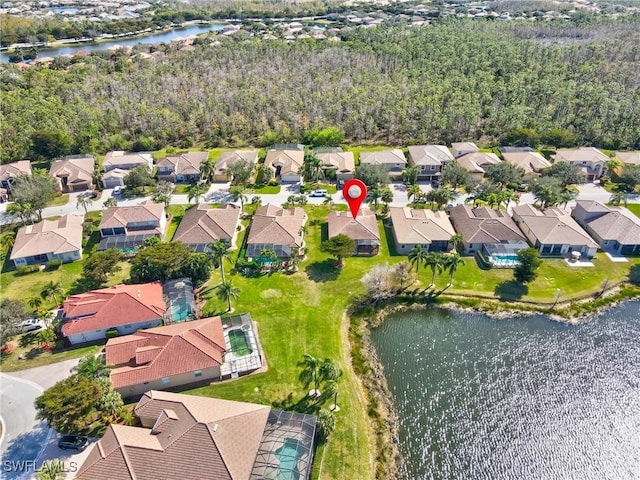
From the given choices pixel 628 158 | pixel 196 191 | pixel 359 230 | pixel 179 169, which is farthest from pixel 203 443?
pixel 628 158

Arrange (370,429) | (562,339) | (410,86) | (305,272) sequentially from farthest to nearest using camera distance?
(410,86), (305,272), (562,339), (370,429)

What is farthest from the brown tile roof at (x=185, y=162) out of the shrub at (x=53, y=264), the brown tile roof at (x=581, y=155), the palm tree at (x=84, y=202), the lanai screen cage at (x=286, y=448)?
the brown tile roof at (x=581, y=155)

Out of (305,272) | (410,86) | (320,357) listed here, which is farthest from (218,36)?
(320,357)

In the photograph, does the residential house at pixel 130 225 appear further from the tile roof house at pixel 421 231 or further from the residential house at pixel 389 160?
the residential house at pixel 389 160

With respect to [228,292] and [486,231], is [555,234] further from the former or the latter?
[228,292]

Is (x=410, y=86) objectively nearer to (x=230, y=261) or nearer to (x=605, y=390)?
(x=230, y=261)

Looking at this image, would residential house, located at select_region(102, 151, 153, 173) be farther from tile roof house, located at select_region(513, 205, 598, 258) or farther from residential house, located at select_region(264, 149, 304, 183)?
tile roof house, located at select_region(513, 205, 598, 258)
